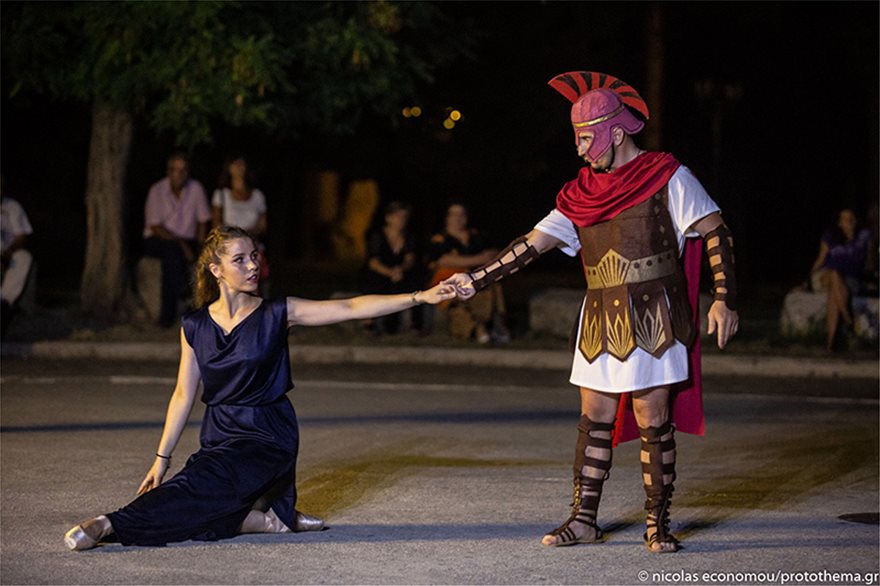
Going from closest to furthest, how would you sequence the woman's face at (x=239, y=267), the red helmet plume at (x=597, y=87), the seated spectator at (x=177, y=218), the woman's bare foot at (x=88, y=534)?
the woman's bare foot at (x=88, y=534)
the red helmet plume at (x=597, y=87)
the woman's face at (x=239, y=267)
the seated spectator at (x=177, y=218)

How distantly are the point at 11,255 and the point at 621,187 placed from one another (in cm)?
1048

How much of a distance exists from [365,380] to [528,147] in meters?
26.1

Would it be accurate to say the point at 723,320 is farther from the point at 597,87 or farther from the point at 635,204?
the point at 597,87

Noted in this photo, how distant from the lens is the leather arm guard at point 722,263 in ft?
25.0

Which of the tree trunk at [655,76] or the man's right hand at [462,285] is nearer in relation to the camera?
the man's right hand at [462,285]

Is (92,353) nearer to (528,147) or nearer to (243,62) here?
(243,62)

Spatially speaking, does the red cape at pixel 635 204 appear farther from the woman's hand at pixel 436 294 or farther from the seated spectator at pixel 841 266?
the seated spectator at pixel 841 266

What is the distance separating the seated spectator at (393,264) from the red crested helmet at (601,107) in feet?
34.1

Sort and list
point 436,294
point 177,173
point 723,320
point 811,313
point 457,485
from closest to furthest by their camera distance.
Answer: point 723,320 < point 436,294 < point 457,485 < point 177,173 < point 811,313

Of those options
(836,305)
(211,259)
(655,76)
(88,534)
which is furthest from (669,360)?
(655,76)

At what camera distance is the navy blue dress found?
7.57 metres

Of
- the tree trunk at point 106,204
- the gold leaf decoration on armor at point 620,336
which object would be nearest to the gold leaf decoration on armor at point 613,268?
the gold leaf decoration on armor at point 620,336

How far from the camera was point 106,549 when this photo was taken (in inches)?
292

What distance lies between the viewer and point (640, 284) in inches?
302
